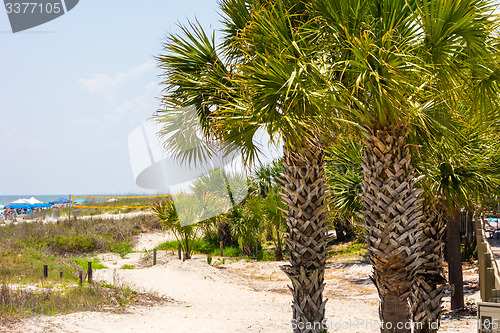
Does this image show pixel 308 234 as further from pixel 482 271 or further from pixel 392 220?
pixel 482 271

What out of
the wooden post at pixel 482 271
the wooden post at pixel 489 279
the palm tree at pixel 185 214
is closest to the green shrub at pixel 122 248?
the palm tree at pixel 185 214

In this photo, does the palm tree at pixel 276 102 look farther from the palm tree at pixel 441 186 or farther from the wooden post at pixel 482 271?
the wooden post at pixel 482 271

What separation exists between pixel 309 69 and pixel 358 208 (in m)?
4.90

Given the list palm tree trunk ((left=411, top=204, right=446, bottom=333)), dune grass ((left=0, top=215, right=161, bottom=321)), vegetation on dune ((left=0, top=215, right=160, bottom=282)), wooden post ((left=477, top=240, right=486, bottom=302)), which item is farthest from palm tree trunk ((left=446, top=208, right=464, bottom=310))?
vegetation on dune ((left=0, top=215, right=160, bottom=282))

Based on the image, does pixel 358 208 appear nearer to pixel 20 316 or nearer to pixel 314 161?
pixel 314 161

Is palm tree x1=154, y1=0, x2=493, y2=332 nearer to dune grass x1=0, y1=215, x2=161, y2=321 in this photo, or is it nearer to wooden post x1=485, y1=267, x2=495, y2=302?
wooden post x1=485, y1=267, x2=495, y2=302

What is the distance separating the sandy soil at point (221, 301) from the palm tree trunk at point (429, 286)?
273cm

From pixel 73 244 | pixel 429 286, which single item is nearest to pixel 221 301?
pixel 429 286

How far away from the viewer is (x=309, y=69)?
6027mm

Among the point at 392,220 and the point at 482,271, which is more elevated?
the point at 392,220

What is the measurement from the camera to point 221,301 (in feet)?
49.3

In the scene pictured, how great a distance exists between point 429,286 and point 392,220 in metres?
3.13

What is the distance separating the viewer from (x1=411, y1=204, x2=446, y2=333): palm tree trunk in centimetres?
830

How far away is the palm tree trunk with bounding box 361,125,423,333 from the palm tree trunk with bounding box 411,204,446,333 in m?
2.39
